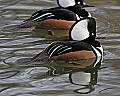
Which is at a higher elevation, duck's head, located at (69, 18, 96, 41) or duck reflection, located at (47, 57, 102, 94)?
duck's head, located at (69, 18, 96, 41)

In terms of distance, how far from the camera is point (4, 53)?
1110 cm

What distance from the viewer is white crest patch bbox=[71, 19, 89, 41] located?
Result: 10.7 m

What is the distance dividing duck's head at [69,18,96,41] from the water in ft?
1.56

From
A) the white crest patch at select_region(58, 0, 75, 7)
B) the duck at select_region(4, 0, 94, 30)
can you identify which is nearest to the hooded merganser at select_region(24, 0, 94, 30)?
the duck at select_region(4, 0, 94, 30)

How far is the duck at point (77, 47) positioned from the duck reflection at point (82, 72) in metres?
0.12

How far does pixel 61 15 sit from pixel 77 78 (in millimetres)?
3967

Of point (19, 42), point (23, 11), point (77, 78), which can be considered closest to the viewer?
point (77, 78)

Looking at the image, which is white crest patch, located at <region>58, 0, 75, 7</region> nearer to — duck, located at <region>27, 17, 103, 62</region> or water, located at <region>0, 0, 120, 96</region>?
water, located at <region>0, 0, 120, 96</region>

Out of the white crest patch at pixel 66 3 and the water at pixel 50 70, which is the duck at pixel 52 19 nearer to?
the water at pixel 50 70

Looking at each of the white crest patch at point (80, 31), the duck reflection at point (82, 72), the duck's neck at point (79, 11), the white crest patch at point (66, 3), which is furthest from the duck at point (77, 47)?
the white crest patch at point (66, 3)

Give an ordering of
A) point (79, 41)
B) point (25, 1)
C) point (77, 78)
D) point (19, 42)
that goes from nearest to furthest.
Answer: point (77, 78)
point (79, 41)
point (19, 42)
point (25, 1)

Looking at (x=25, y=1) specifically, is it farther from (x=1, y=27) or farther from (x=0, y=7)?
(x=1, y=27)

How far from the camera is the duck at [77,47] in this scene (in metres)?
10.4

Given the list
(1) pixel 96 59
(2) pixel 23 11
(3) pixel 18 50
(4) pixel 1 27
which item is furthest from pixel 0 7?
(1) pixel 96 59
